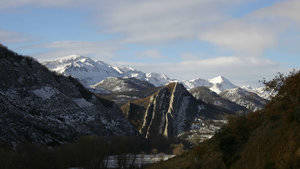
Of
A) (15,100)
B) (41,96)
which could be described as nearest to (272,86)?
(15,100)

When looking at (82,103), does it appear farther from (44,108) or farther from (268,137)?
(268,137)

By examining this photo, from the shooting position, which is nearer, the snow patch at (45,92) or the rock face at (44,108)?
the rock face at (44,108)

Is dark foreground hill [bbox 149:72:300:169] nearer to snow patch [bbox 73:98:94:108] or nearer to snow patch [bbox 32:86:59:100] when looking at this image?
snow patch [bbox 32:86:59:100]

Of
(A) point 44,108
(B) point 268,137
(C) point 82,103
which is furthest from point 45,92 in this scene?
(B) point 268,137

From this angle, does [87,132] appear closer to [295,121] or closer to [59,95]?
[59,95]

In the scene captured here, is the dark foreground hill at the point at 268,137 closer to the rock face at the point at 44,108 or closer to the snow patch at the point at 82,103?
the rock face at the point at 44,108

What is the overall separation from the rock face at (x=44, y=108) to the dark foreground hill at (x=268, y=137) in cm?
8716

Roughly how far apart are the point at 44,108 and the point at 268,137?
127647mm

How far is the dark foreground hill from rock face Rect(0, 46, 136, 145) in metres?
87.2

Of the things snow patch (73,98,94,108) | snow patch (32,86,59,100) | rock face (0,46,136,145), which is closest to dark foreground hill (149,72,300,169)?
rock face (0,46,136,145)

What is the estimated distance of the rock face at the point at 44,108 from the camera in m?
120

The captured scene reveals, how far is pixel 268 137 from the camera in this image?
3036 cm

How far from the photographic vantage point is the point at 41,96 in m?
150

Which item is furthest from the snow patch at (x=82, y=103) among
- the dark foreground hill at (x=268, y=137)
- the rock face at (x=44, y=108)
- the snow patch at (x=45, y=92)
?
the dark foreground hill at (x=268, y=137)
